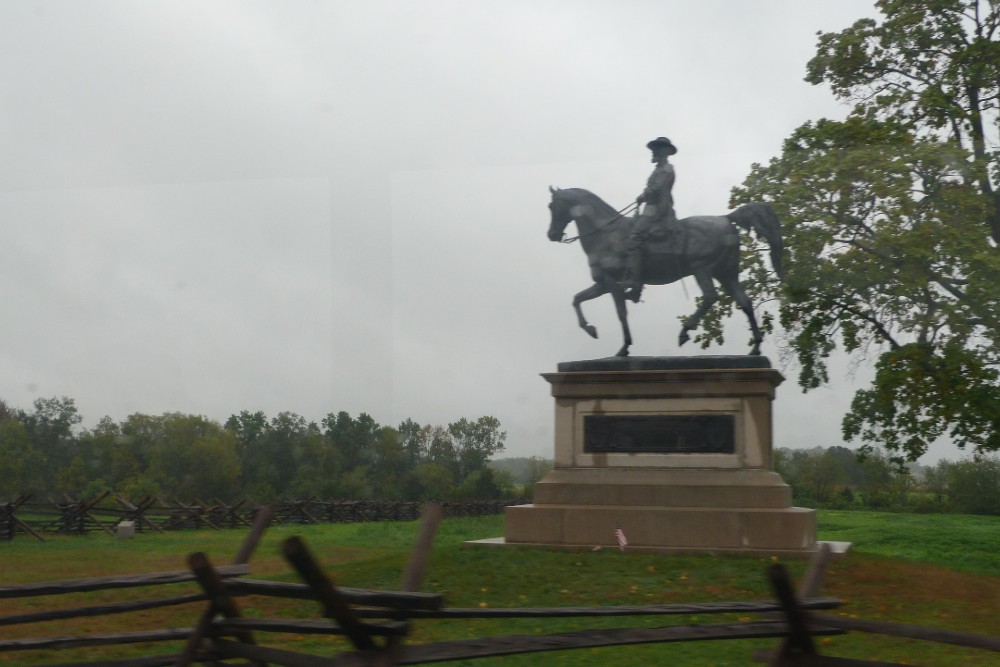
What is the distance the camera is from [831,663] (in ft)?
17.9

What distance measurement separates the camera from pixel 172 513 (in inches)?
1340

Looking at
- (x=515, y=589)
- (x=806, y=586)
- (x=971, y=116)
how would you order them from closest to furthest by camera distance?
(x=806, y=586)
(x=515, y=589)
(x=971, y=116)

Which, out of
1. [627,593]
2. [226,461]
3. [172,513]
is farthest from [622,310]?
[226,461]

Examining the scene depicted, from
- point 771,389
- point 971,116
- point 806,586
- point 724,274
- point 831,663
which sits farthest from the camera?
point 971,116

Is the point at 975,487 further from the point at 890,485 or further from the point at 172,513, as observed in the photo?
the point at 172,513

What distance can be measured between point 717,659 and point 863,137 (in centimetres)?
1369

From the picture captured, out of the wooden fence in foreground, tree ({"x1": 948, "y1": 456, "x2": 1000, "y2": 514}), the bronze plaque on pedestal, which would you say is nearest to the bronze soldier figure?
the bronze plaque on pedestal

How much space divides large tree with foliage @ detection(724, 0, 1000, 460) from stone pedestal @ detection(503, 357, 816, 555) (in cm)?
442

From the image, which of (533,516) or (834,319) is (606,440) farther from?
(834,319)

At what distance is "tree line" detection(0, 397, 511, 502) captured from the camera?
43.2 m

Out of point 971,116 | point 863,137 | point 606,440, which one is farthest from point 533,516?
point 971,116

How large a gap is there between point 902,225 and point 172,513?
24.5m

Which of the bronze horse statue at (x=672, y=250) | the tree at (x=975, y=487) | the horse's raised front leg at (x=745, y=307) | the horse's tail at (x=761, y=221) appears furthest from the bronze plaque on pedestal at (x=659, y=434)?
the tree at (x=975, y=487)

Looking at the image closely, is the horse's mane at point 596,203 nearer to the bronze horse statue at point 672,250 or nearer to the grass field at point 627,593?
the bronze horse statue at point 672,250
